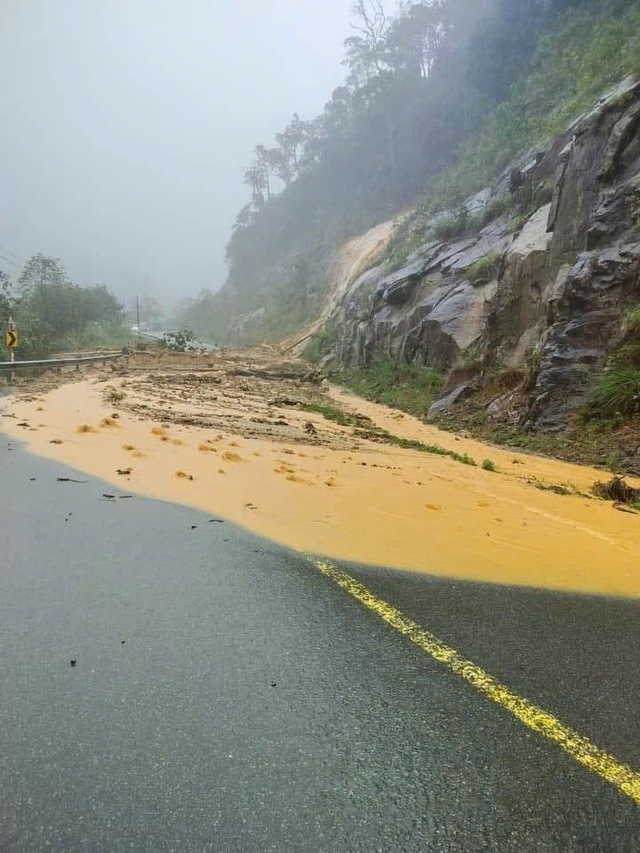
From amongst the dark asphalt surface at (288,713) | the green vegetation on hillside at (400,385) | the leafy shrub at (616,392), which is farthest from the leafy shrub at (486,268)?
the dark asphalt surface at (288,713)

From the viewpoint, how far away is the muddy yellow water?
4.11m

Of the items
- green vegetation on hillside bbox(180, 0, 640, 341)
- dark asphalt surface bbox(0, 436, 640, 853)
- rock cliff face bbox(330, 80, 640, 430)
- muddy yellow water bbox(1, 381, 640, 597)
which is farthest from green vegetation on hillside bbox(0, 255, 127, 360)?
dark asphalt surface bbox(0, 436, 640, 853)

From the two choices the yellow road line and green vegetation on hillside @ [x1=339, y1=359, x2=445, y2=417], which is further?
green vegetation on hillside @ [x1=339, y1=359, x2=445, y2=417]

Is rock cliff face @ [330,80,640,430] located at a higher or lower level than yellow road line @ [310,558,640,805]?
higher

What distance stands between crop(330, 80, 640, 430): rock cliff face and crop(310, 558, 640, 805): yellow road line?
7281 mm

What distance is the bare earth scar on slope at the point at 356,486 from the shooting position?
4.19 metres

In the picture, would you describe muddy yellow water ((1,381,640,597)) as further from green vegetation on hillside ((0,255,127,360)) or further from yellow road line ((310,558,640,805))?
green vegetation on hillside ((0,255,127,360))

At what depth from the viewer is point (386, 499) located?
5.61 metres

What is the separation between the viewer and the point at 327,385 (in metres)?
21.8

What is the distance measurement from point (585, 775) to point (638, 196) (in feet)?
36.6

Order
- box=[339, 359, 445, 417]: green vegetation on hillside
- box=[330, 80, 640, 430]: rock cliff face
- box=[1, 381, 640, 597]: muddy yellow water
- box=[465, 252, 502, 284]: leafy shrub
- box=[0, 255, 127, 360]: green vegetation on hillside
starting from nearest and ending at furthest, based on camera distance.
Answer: box=[1, 381, 640, 597]: muddy yellow water → box=[330, 80, 640, 430]: rock cliff face → box=[339, 359, 445, 417]: green vegetation on hillside → box=[465, 252, 502, 284]: leafy shrub → box=[0, 255, 127, 360]: green vegetation on hillside

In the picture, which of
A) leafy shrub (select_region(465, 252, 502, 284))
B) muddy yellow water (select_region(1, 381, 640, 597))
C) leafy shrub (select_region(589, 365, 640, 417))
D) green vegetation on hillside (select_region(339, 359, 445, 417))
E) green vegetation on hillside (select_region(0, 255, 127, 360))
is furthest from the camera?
green vegetation on hillside (select_region(0, 255, 127, 360))

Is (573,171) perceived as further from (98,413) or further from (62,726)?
(62,726)

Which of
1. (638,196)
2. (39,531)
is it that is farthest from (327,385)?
(39,531)
